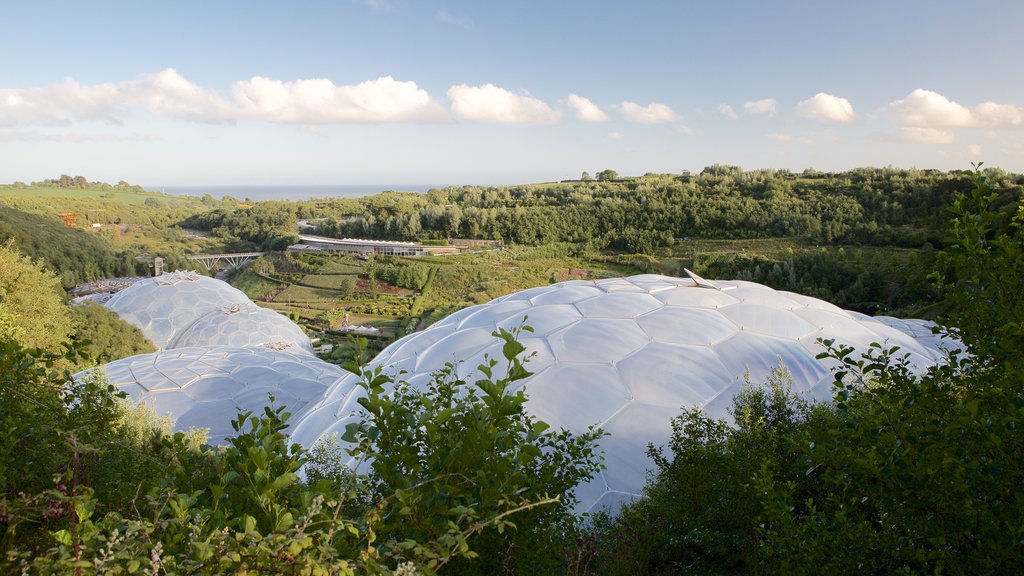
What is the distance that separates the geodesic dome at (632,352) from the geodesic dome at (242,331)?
19.3 metres

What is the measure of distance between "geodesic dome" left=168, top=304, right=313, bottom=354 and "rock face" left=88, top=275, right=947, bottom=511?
12.3m

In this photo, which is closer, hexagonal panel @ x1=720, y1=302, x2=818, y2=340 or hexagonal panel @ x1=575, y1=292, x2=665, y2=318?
hexagonal panel @ x1=720, y1=302, x2=818, y2=340

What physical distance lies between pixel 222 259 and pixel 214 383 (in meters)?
64.1

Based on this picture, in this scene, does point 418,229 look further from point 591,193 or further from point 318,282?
point 591,193

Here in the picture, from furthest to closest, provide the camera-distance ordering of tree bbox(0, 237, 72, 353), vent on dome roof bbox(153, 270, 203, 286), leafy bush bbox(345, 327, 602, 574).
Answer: vent on dome roof bbox(153, 270, 203, 286), tree bbox(0, 237, 72, 353), leafy bush bbox(345, 327, 602, 574)

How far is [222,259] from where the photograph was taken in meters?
70.9

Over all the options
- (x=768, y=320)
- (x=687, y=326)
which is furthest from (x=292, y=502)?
(x=768, y=320)

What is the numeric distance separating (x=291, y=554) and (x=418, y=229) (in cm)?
7526

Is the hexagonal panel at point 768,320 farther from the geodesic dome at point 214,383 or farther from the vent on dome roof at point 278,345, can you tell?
the vent on dome roof at point 278,345

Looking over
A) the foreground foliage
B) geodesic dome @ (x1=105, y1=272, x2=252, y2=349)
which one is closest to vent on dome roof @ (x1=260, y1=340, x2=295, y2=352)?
geodesic dome @ (x1=105, y1=272, x2=252, y2=349)

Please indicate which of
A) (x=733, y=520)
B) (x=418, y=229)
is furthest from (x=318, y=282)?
(x=733, y=520)

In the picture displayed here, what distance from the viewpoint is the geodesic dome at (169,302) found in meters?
28.1

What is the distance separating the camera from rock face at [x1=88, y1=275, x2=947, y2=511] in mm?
7062

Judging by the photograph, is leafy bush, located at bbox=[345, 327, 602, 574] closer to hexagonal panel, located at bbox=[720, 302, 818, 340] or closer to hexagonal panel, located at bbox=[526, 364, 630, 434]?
hexagonal panel, located at bbox=[526, 364, 630, 434]
